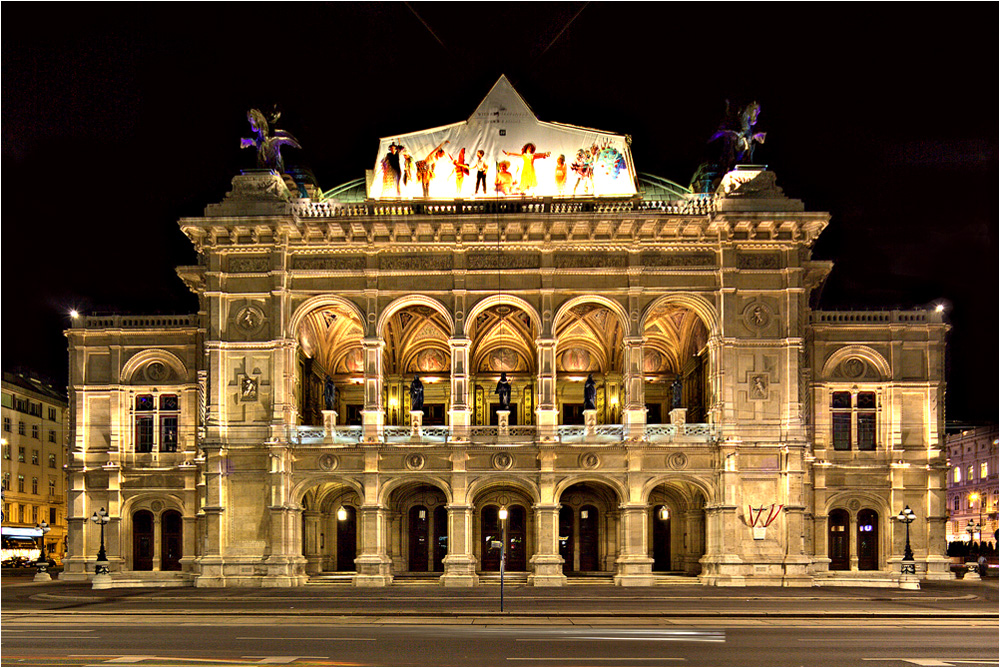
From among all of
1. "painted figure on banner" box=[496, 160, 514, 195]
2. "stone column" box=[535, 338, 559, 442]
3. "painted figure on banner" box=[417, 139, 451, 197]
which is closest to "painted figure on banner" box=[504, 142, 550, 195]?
"painted figure on banner" box=[496, 160, 514, 195]

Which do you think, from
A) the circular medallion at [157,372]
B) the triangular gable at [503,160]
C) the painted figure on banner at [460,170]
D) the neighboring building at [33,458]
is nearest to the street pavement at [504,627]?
the circular medallion at [157,372]

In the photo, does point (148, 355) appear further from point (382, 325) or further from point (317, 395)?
point (382, 325)

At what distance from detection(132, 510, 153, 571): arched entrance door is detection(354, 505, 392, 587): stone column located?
42.8ft

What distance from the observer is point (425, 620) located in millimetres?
31875

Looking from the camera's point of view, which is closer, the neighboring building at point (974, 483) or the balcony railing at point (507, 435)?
the balcony railing at point (507, 435)

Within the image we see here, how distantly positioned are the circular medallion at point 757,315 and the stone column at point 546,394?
7903mm

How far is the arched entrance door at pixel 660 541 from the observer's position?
54.3 m

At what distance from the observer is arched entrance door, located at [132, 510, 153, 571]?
55.1 metres

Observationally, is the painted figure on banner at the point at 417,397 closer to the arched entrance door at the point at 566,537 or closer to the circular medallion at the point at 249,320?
the circular medallion at the point at 249,320

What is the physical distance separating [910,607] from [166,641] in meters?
22.8

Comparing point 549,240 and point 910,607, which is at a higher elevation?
point 549,240

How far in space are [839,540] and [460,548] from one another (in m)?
18.0

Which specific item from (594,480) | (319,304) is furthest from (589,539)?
(319,304)

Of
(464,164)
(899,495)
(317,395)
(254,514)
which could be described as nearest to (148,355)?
(317,395)
